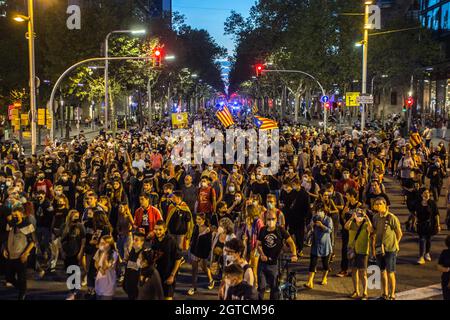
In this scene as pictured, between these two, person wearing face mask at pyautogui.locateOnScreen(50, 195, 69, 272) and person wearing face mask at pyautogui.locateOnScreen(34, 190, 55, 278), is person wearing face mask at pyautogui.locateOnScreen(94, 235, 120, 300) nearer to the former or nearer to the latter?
person wearing face mask at pyautogui.locateOnScreen(50, 195, 69, 272)

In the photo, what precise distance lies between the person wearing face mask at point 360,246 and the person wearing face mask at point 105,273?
12.6 ft

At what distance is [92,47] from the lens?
139 feet

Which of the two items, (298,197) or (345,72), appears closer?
(298,197)

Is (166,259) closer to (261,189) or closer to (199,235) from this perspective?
(199,235)

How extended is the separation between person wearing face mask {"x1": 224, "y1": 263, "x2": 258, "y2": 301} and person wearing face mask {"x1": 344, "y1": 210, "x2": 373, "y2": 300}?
3.61m

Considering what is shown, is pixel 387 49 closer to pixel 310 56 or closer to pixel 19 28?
pixel 310 56

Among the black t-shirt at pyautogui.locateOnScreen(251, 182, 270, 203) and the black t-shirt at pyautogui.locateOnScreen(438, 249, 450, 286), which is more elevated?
the black t-shirt at pyautogui.locateOnScreen(251, 182, 270, 203)

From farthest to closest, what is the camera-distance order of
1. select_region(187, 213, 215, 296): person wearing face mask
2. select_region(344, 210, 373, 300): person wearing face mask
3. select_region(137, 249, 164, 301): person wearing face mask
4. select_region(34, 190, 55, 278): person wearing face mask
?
1. select_region(34, 190, 55, 278): person wearing face mask
2. select_region(187, 213, 215, 296): person wearing face mask
3. select_region(344, 210, 373, 300): person wearing face mask
4. select_region(137, 249, 164, 301): person wearing face mask

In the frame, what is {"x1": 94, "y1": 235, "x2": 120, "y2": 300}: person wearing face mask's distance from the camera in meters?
7.49

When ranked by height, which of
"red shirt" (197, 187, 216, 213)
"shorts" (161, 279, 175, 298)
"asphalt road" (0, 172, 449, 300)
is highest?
"red shirt" (197, 187, 216, 213)

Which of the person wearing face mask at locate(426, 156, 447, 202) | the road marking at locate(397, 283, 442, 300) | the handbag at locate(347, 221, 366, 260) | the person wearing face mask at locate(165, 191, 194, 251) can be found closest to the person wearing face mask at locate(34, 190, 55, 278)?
the person wearing face mask at locate(165, 191, 194, 251)

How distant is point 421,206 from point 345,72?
36.4 m

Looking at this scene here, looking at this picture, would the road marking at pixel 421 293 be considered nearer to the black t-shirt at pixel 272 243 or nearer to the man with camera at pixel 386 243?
the man with camera at pixel 386 243
